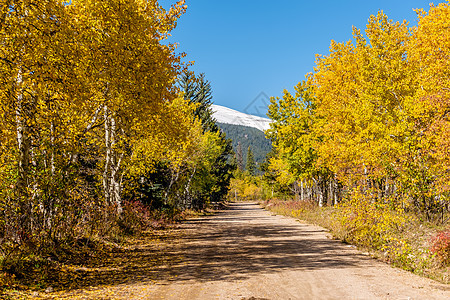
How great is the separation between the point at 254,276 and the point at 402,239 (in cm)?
593

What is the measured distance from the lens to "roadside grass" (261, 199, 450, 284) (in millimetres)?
9411

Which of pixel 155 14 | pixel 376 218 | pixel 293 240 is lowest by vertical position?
pixel 293 240

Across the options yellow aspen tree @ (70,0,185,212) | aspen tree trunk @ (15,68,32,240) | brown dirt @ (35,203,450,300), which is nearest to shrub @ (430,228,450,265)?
brown dirt @ (35,203,450,300)

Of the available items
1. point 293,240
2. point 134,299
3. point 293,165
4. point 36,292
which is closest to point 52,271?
point 36,292

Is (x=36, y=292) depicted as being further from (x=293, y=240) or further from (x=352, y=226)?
(x=352, y=226)

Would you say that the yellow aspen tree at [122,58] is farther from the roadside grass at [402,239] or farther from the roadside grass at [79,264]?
the roadside grass at [402,239]

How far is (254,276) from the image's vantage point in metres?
8.55

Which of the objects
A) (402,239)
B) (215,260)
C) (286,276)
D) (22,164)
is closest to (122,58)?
(22,164)

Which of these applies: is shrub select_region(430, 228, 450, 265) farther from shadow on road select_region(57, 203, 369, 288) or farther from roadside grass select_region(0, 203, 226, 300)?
roadside grass select_region(0, 203, 226, 300)

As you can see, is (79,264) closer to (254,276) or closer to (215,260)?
(215,260)

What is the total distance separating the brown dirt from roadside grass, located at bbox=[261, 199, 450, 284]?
615mm

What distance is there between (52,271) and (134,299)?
10.4ft

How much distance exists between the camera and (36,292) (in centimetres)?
688

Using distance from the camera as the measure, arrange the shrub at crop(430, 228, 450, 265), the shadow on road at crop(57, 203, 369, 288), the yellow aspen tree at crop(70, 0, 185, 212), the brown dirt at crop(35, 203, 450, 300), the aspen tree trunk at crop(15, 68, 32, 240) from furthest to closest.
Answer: the yellow aspen tree at crop(70, 0, 185, 212) < the shrub at crop(430, 228, 450, 265) < the shadow on road at crop(57, 203, 369, 288) < the aspen tree trunk at crop(15, 68, 32, 240) < the brown dirt at crop(35, 203, 450, 300)
